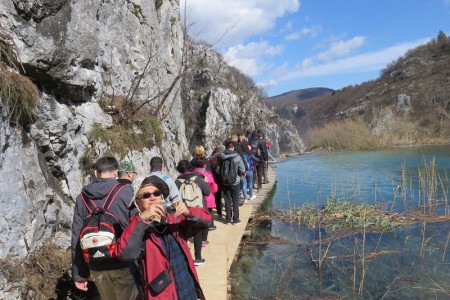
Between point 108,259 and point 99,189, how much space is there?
618 millimetres

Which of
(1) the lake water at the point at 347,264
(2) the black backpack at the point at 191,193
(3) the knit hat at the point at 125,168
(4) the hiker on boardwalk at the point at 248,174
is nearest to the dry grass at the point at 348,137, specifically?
(1) the lake water at the point at 347,264

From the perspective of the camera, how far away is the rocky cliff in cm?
421

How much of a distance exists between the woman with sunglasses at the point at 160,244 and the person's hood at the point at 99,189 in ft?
2.81

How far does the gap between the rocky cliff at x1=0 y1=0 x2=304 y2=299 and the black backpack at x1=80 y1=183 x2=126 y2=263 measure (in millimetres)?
1402

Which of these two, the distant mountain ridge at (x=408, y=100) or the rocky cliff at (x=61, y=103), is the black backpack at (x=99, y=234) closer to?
the rocky cliff at (x=61, y=103)

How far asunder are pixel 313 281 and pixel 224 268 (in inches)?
67.2

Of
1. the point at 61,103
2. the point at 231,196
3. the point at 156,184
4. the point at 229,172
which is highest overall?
the point at 61,103

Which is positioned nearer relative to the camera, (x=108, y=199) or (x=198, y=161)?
(x=108, y=199)

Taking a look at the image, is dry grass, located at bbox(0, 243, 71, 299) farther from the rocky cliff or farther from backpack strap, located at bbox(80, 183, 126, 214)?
backpack strap, located at bbox(80, 183, 126, 214)

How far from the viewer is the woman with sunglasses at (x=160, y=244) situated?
2430mm

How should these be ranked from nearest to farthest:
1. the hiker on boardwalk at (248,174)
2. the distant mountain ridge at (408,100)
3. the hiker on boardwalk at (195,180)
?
1. the hiker on boardwalk at (195,180)
2. the hiker on boardwalk at (248,174)
3. the distant mountain ridge at (408,100)

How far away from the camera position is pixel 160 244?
2578mm

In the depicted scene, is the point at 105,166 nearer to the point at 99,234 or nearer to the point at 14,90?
the point at 99,234

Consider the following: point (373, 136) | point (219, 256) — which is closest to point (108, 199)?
point (219, 256)
